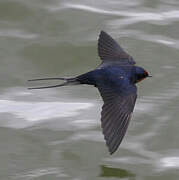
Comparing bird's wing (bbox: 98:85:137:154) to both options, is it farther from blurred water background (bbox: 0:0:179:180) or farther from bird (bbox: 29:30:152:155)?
blurred water background (bbox: 0:0:179:180)

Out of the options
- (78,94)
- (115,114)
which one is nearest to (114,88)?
(115,114)

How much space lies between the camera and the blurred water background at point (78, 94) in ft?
16.5

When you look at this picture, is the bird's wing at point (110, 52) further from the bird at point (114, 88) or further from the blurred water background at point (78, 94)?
the blurred water background at point (78, 94)

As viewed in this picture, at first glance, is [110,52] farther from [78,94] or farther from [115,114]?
[115,114]

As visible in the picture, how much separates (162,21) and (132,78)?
6.17 feet

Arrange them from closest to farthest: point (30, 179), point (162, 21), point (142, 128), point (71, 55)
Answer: point (30, 179) < point (142, 128) < point (71, 55) < point (162, 21)

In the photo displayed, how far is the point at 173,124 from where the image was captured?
18.4 ft

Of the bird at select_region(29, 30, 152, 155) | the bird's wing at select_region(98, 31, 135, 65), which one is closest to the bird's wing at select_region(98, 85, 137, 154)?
the bird at select_region(29, 30, 152, 155)

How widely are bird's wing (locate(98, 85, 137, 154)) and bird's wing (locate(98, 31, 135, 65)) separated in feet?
1.47

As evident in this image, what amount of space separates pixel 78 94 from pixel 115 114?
3.43 ft

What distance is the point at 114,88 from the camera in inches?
204

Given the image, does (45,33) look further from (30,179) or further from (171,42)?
(30,179)

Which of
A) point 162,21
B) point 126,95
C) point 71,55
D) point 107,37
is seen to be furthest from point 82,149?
point 162,21

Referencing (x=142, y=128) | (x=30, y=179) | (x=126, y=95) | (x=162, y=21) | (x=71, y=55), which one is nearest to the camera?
(x=30, y=179)
